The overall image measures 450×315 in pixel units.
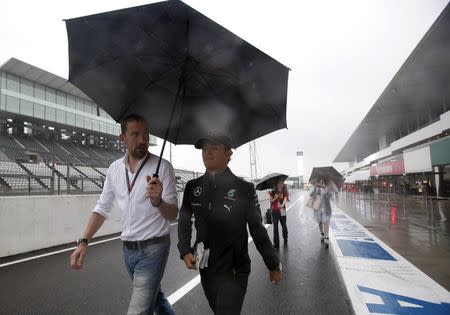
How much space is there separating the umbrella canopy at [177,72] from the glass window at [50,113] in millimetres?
41207

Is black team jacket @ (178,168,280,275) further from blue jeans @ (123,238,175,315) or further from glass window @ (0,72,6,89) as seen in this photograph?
glass window @ (0,72,6,89)

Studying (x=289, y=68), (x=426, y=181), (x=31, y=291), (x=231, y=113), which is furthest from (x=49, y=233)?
(x=426, y=181)

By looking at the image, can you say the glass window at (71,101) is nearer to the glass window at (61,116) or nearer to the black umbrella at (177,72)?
the glass window at (61,116)

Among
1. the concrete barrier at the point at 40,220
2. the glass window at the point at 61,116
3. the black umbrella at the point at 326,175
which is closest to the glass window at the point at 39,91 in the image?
the glass window at the point at 61,116

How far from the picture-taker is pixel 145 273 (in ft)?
7.21

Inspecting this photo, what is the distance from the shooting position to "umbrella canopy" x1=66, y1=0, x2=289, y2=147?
2.28m

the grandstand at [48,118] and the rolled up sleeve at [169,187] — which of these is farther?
the grandstand at [48,118]

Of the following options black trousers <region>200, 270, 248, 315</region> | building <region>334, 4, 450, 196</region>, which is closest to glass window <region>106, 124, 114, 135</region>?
building <region>334, 4, 450, 196</region>

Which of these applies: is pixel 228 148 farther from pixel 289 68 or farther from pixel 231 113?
pixel 289 68

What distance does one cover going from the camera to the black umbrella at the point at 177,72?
2.28 metres

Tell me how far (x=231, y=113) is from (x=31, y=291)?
3.95 m

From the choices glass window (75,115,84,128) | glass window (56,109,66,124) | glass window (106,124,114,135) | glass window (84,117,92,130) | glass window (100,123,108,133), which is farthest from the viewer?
glass window (106,124,114,135)

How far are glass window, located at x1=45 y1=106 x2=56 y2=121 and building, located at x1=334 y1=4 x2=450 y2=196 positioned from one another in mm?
35719

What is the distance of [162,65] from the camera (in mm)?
2535
